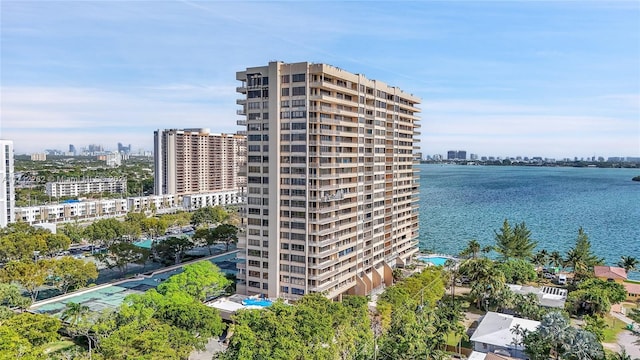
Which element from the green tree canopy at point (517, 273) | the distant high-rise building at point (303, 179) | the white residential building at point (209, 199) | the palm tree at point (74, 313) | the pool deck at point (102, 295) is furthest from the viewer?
the white residential building at point (209, 199)

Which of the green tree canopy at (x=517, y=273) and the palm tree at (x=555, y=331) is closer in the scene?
the palm tree at (x=555, y=331)

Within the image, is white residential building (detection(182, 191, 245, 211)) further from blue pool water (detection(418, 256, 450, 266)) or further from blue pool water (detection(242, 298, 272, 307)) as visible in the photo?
blue pool water (detection(242, 298, 272, 307))

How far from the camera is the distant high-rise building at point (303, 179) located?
44469 millimetres

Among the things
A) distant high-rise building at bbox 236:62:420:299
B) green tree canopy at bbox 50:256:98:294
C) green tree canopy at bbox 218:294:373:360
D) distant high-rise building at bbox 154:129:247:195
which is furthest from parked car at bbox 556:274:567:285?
distant high-rise building at bbox 154:129:247:195

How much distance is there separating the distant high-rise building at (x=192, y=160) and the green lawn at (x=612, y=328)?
326ft

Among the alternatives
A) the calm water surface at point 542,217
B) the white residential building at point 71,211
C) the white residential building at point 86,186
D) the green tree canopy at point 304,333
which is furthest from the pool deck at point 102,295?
the white residential building at point 86,186

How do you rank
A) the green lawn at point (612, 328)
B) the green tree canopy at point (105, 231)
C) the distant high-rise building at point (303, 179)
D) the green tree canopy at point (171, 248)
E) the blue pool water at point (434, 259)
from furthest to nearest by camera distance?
the green tree canopy at point (105, 231)
the blue pool water at point (434, 259)
the green tree canopy at point (171, 248)
the distant high-rise building at point (303, 179)
the green lawn at point (612, 328)

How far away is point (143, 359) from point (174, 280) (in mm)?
16714

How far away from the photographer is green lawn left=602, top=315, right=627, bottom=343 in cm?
4191

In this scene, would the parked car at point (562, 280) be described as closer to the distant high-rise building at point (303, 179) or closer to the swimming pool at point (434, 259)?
the swimming pool at point (434, 259)

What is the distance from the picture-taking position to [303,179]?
44688mm

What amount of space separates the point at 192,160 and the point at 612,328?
116854 millimetres

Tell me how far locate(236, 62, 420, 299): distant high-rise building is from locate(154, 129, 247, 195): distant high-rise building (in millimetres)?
83791

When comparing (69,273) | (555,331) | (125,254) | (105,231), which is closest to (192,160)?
(105,231)
